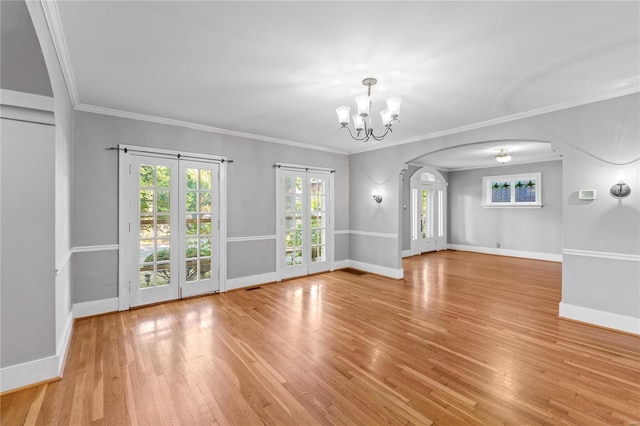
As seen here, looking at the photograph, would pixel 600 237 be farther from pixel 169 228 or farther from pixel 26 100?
pixel 26 100

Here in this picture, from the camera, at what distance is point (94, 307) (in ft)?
12.5

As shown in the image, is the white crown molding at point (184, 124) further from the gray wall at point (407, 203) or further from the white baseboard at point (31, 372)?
the gray wall at point (407, 203)

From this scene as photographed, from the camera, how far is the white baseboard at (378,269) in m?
5.80

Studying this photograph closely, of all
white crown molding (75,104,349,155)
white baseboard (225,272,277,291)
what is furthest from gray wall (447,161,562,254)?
white baseboard (225,272,277,291)

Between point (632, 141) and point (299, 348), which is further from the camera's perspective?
point (632, 141)

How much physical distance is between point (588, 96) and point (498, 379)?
135 inches

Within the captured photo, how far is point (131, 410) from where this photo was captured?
2023 mm

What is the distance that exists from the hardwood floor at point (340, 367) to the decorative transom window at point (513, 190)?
190 inches

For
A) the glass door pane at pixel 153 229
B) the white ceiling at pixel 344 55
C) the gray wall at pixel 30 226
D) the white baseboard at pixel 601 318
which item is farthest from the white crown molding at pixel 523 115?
the gray wall at pixel 30 226

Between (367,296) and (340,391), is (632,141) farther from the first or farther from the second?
(340,391)

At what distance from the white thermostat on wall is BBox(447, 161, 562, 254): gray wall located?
498 cm

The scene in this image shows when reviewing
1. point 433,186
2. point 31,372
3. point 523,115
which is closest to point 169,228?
point 31,372

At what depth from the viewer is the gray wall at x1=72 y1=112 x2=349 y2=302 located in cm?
374

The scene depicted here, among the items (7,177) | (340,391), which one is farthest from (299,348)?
(7,177)
